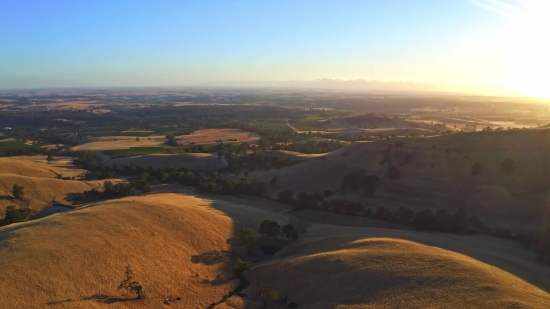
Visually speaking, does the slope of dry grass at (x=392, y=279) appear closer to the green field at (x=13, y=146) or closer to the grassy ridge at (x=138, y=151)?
the grassy ridge at (x=138, y=151)

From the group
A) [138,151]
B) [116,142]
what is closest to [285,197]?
[138,151]

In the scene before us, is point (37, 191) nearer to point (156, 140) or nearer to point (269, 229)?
point (269, 229)

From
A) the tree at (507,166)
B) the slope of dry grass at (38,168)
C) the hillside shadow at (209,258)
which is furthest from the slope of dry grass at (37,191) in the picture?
the tree at (507,166)

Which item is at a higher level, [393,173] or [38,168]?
[393,173]

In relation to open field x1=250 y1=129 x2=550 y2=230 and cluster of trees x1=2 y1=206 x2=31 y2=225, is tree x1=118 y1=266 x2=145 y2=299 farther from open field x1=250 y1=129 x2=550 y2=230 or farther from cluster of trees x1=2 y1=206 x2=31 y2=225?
open field x1=250 y1=129 x2=550 y2=230

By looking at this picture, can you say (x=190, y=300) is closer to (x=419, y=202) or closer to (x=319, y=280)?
(x=319, y=280)

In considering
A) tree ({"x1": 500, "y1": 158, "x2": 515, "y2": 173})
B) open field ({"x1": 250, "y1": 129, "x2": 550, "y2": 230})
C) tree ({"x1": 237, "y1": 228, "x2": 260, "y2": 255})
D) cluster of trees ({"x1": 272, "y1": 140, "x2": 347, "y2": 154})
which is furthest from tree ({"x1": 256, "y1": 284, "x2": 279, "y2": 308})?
cluster of trees ({"x1": 272, "y1": 140, "x2": 347, "y2": 154})
